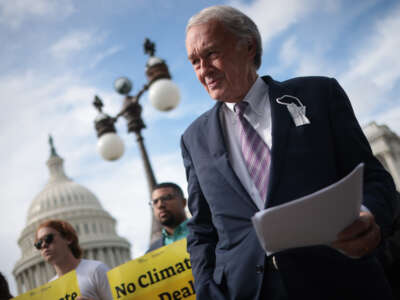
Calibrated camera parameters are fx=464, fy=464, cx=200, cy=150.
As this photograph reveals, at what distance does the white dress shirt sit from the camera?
2.24m

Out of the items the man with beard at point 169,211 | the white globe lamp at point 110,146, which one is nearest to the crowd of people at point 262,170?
the man with beard at point 169,211

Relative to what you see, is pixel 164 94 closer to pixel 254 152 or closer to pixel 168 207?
pixel 168 207

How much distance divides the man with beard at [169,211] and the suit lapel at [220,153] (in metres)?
2.95

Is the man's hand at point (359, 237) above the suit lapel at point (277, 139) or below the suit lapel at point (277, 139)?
below

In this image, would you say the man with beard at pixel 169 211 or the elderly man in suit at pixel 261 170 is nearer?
the elderly man in suit at pixel 261 170

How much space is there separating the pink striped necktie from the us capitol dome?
71.1 m

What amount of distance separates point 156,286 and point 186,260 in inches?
12.9

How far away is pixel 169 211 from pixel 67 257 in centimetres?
129

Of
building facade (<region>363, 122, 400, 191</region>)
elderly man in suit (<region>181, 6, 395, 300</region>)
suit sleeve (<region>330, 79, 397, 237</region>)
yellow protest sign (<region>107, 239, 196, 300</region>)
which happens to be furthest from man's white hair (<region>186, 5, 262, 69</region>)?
building facade (<region>363, 122, 400, 191</region>)

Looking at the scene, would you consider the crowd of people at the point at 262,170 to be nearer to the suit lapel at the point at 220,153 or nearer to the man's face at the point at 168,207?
the suit lapel at the point at 220,153

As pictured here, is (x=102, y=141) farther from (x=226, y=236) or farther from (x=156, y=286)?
(x=226, y=236)

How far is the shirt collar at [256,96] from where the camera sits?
7.76 ft

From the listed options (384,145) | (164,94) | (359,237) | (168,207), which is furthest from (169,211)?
(384,145)

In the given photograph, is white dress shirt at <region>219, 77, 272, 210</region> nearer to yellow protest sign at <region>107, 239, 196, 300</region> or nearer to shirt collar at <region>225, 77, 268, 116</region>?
shirt collar at <region>225, 77, 268, 116</region>
